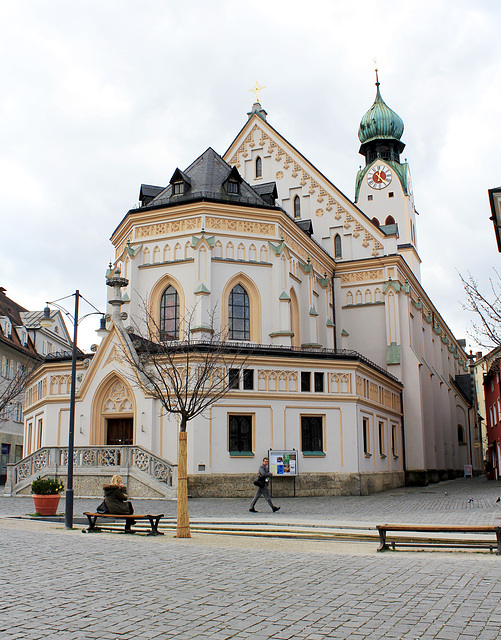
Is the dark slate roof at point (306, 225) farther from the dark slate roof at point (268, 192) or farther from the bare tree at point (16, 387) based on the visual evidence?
the bare tree at point (16, 387)

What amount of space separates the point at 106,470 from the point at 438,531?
54.4 feet

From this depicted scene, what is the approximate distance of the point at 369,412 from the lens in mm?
33562

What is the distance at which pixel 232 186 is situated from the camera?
36188 millimetres

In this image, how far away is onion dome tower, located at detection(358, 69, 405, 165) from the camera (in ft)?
188

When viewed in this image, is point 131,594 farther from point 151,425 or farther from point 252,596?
point 151,425

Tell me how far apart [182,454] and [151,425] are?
13.3 meters

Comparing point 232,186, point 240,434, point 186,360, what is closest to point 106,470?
point 186,360

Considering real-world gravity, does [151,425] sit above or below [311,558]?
above

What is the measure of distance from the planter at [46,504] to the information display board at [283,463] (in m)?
10.5

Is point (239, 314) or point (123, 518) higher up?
point (239, 314)

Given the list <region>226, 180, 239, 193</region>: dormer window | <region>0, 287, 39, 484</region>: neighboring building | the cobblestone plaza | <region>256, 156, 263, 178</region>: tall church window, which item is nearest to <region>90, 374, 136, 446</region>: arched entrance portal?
<region>226, 180, 239, 193</region>: dormer window

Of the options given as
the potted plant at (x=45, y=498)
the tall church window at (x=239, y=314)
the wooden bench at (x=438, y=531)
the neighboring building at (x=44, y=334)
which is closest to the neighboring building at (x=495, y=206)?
the wooden bench at (x=438, y=531)

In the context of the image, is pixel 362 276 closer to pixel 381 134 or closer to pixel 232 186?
pixel 232 186

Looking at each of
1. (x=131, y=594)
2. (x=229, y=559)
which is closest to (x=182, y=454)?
(x=229, y=559)
